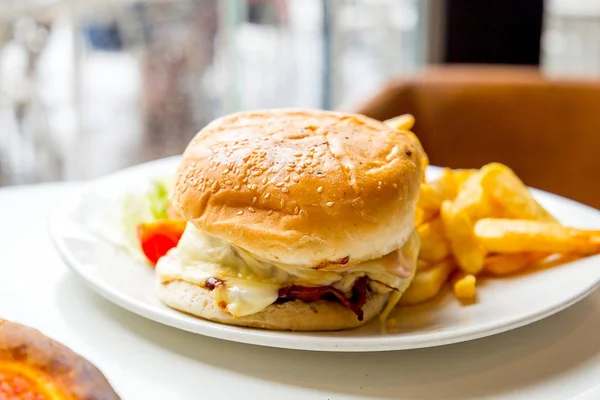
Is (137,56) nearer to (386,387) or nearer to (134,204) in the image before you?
(134,204)

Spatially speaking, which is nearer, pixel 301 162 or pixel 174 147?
pixel 301 162

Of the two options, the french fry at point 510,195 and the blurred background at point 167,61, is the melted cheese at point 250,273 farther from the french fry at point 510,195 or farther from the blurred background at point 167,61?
the blurred background at point 167,61

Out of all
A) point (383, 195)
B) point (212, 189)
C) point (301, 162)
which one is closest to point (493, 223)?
point (383, 195)

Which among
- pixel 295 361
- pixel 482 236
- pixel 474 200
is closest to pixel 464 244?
pixel 482 236

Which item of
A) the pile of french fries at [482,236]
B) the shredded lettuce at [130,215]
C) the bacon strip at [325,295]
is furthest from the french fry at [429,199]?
the shredded lettuce at [130,215]

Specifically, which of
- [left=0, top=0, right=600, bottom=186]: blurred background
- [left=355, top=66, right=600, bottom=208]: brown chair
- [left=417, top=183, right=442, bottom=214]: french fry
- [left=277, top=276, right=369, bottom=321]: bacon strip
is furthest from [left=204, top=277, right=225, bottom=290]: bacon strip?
[left=0, top=0, right=600, bottom=186]: blurred background

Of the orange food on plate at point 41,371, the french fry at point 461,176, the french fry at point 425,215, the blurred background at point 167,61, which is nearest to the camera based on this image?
the orange food on plate at point 41,371

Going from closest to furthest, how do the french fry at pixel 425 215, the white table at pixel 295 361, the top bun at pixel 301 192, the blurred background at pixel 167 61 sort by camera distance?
the white table at pixel 295 361, the top bun at pixel 301 192, the french fry at pixel 425 215, the blurred background at pixel 167 61
